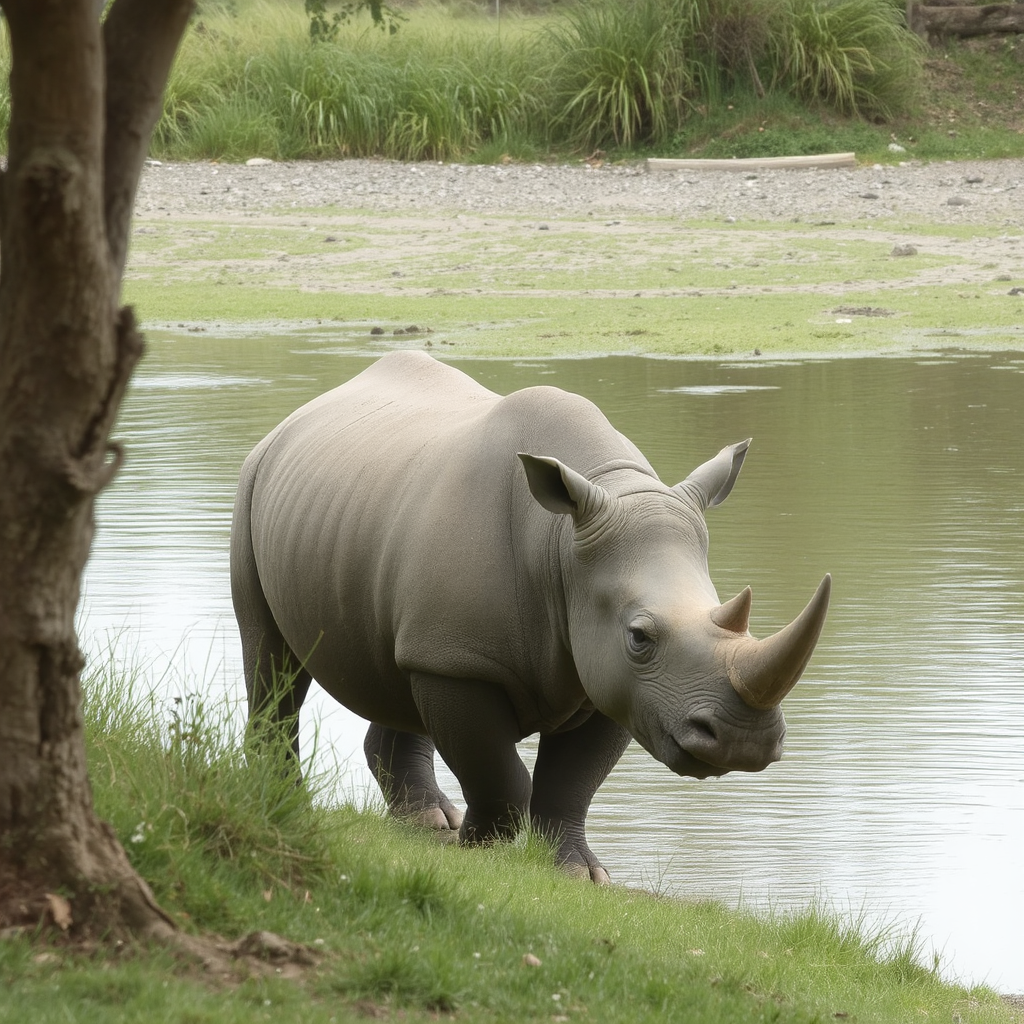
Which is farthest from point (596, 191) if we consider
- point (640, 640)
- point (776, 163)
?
point (640, 640)

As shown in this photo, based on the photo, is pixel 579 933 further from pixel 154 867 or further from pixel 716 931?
pixel 154 867

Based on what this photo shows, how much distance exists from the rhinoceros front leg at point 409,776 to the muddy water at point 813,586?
135mm

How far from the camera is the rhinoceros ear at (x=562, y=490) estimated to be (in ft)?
16.7

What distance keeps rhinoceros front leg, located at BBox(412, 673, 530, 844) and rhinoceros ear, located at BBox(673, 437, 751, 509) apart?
0.78 m

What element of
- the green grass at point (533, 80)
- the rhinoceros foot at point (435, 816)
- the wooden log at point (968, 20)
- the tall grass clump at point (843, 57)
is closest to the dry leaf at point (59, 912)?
the rhinoceros foot at point (435, 816)

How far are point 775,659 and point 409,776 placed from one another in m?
2.31

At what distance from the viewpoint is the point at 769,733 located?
15.0 ft

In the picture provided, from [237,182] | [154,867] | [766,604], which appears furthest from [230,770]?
[237,182]

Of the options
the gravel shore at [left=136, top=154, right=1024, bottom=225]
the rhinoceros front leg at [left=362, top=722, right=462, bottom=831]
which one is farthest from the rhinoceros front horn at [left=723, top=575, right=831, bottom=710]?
the gravel shore at [left=136, top=154, right=1024, bottom=225]

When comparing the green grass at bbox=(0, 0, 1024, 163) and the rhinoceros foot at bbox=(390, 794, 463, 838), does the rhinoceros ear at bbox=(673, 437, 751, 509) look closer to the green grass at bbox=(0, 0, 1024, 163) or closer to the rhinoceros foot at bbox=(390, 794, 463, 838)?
the rhinoceros foot at bbox=(390, 794, 463, 838)

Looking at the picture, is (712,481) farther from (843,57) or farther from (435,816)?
(843,57)

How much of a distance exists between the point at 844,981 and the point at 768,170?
17.9 meters

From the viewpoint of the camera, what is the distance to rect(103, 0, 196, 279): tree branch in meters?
3.74

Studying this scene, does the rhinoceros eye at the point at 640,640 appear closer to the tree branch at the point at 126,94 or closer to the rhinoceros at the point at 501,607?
the rhinoceros at the point at 501,607
